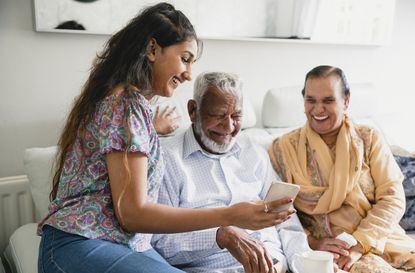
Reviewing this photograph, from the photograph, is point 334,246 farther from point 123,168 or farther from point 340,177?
point 123,168

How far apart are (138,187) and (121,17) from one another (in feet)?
3.90

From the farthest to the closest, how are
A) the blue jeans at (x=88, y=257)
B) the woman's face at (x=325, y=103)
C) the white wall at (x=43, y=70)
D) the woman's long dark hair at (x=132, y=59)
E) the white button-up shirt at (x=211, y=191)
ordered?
the white wall at (x=43, y=70) → the woman's face at (x=325, y=103) → the white button-up shirt at (x=211, y=191) → the woman's long dark hair at (x=132, y=59) → the blue jeans at (x=88, y=257)

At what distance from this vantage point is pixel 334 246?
157 centimetres

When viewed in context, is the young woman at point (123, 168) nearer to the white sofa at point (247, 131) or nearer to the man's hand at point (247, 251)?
the man's hand at point (247, 251)

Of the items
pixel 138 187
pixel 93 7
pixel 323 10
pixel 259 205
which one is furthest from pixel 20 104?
pixel 323 10

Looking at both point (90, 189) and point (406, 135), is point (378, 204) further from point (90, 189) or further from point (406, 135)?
point (90, 189)

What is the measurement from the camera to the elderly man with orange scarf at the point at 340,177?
164 cm

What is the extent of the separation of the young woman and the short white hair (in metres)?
0.28

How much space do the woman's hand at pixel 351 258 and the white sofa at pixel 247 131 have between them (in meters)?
0.46

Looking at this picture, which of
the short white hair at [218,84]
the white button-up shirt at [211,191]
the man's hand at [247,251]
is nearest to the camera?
the man's hand at [247,251]

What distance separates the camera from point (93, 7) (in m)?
1.92

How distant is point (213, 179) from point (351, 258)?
1.89 ft

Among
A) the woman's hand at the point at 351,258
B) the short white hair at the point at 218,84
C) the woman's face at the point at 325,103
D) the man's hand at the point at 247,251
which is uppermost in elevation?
the short white hair at the point at 218,84

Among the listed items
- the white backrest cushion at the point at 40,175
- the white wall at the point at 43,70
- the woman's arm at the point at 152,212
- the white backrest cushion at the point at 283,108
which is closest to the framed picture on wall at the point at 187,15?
the white wall at the point at 43,70
